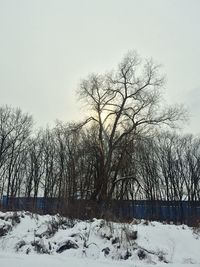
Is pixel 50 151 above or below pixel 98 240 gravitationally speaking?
above

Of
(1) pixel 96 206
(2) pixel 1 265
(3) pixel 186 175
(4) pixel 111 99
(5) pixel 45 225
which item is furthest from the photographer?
(3) pixel 186 175

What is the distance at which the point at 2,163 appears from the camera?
142 ft

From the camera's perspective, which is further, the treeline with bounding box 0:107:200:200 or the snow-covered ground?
the treeline with bounding box 0:107:200:200

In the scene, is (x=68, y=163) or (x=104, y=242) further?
(x=68, y=163)

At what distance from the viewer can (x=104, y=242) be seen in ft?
41.8

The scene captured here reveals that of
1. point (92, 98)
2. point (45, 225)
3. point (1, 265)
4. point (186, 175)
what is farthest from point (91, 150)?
point (1, 265)

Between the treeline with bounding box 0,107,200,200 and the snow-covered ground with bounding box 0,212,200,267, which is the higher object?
the treeline with bounding box 0,107,200,200

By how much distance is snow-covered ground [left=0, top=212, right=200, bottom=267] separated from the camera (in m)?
11.7

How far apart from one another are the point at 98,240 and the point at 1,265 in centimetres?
618

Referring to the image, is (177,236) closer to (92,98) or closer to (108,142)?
(108,142)

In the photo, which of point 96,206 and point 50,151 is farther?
point 50,151

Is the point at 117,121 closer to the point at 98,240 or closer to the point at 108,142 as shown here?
the point at 108,142

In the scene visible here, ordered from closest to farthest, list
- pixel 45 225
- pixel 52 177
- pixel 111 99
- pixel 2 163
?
pixel 45 225 < pixel 111 99 < pixel 2 163 < pixel 52 177

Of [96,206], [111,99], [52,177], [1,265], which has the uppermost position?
[111,99]
